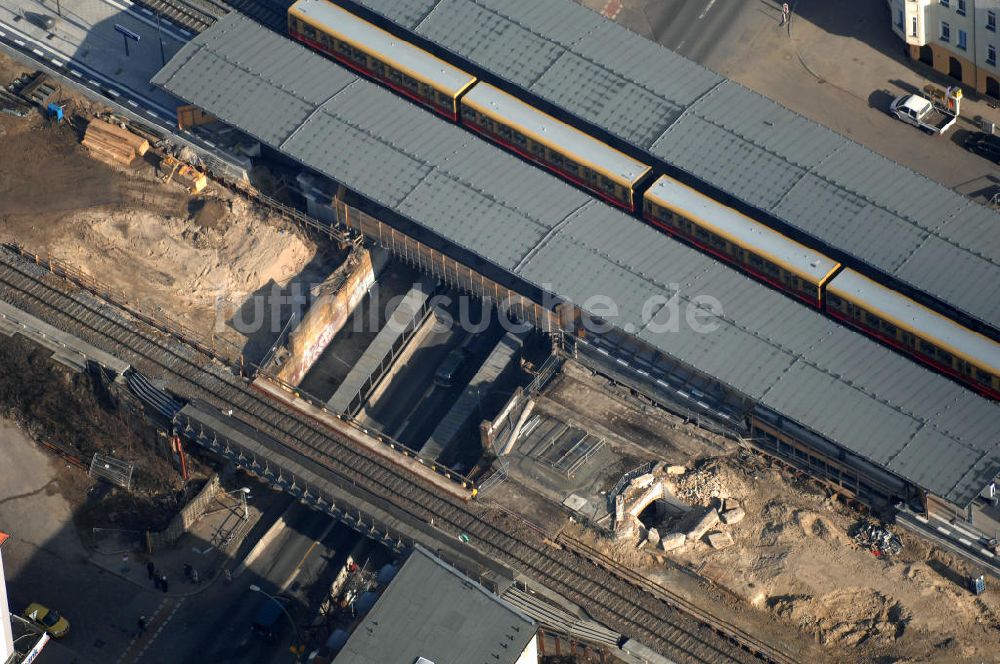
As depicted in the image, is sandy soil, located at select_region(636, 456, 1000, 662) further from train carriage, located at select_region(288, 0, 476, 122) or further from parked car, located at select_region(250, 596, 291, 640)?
train carriage, located at select_region(288, 0, 476, 122)

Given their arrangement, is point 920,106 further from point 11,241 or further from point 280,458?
point 11,241

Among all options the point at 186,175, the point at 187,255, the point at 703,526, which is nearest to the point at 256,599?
the point at 187,255

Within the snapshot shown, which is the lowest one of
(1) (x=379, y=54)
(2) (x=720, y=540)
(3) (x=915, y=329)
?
(2) (x=720, y=540)

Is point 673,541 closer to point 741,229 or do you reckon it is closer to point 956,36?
point 741,229

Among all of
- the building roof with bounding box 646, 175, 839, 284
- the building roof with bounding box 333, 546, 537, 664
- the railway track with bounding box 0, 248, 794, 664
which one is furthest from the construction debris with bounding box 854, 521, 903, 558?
the building roof with bounding box 333, 546, 537, 664

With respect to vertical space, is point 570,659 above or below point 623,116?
below

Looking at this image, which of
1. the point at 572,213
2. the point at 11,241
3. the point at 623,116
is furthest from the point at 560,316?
the point at 11,241
